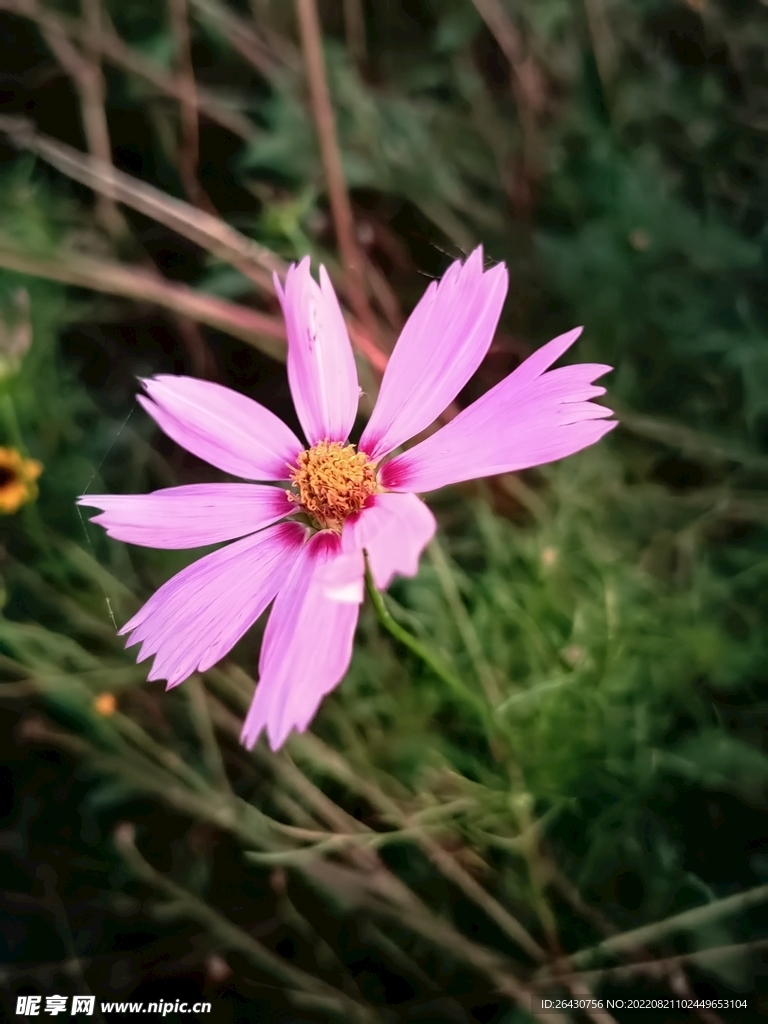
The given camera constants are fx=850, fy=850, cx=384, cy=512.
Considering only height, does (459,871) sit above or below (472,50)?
below

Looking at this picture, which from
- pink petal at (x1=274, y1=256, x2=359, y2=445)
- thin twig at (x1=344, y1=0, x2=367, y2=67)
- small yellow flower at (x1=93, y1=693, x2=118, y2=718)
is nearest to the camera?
pink petal at (x1=274, y1=256, x2=359, y2=445)

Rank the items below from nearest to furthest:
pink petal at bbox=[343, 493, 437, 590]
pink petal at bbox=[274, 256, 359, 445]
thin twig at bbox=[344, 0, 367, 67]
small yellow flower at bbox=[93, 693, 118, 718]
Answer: pink petal at bbox=[343, 493, 437, 590]
pink petal at bbox=[274, 256, 359, 445]
small yellow flower at bbox=[93, 693, 118, 718]
thin twig at bbox=[344, 0, 367, 67]

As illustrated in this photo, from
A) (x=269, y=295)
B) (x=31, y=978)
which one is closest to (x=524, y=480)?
(x=269, y=295)

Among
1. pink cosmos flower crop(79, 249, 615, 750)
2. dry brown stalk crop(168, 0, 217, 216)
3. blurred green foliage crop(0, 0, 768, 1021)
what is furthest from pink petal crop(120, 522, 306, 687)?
dry brown stalk crop(168, 0, 217, 216)

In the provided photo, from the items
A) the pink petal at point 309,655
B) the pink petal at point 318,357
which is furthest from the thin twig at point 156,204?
the pink petal at point 309,655

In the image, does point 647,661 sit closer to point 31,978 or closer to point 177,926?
point 177,926

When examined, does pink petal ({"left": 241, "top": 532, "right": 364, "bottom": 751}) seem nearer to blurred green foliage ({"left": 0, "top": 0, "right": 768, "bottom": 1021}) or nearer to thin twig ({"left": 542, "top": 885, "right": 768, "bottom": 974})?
blurred green foliage ({"left": 0, "top": 0, "right": 768, "bottom": 1021})

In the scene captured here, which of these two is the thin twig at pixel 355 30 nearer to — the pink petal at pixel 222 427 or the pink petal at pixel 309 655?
the pink petal at pixel 222 427
